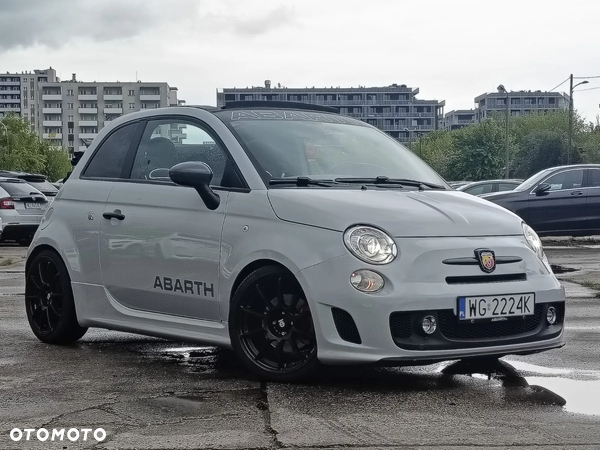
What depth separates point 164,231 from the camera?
6.54 metres

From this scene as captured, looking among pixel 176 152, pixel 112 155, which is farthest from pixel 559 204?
pixel 176 152

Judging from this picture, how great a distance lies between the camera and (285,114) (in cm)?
696

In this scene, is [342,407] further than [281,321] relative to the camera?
No

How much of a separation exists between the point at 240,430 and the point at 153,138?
2956 millimetres

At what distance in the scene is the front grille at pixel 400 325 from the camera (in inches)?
216

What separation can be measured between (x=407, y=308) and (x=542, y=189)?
15744mm

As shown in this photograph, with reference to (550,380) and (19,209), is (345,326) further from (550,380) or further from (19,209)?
(19,209)

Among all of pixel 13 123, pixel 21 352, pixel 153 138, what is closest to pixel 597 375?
pixel 153 138

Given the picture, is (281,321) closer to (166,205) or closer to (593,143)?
(166,205)

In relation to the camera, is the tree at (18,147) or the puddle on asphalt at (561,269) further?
the tree at (18,147)

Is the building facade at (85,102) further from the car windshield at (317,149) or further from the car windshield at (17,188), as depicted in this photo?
the car windshield at (317,149)

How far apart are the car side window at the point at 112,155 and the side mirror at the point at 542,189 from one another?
14320mm

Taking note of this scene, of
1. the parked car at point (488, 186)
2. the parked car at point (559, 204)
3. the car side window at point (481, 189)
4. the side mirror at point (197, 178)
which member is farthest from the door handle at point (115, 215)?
the car side window at point (481, 189)

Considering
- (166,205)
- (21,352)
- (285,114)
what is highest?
(285,114)
